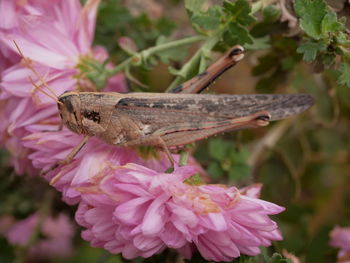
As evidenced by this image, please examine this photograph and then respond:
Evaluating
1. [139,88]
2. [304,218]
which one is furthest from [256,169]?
[139,88]

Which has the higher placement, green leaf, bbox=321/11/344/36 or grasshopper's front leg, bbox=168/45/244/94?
green leaf, bbox=321/11/344/36

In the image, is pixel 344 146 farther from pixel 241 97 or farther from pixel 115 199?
pixel 115 199

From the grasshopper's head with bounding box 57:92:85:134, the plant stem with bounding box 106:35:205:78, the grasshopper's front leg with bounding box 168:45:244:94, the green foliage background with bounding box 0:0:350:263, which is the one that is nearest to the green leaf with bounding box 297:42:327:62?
the green foliage background with bounding box 0:0:350:263

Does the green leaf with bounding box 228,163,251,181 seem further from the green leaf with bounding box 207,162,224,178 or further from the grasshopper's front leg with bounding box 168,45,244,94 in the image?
the grasshopper's front leg with bounding box 168,45,244,94

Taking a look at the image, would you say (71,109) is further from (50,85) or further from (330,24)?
(330,24)

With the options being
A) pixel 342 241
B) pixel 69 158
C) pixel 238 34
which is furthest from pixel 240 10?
pixel 342 241

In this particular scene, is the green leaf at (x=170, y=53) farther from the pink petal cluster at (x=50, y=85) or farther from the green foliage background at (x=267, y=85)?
the pink petal cluster at (x=50, y=85)
